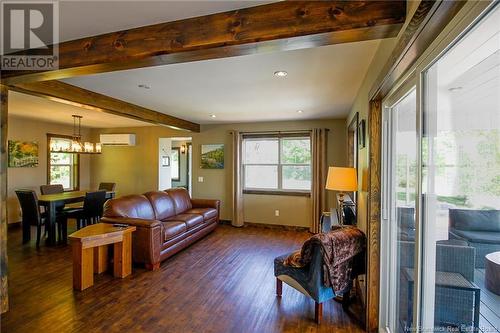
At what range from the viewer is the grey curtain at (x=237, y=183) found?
19.2 ft

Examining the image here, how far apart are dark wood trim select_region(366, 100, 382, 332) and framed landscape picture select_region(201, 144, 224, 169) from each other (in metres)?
4.35

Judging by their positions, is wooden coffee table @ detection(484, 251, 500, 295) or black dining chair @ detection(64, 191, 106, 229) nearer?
wooden coffee table @ detection(484, 251, 500, 295)

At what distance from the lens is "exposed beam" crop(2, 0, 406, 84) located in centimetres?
138

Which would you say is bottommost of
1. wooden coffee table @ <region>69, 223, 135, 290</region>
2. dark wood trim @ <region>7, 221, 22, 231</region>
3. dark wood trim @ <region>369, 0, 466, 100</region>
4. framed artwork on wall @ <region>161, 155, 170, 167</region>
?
dark wood trim @ <region>7, 221, 22, 231</region>

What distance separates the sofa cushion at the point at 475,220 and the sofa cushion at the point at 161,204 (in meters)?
4.07

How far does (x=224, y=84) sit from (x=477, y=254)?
270 cm

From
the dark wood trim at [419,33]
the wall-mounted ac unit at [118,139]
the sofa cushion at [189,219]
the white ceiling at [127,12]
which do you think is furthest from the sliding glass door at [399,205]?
the wall-mounted ac unit at [118,139]

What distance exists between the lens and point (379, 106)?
2143 millimetres

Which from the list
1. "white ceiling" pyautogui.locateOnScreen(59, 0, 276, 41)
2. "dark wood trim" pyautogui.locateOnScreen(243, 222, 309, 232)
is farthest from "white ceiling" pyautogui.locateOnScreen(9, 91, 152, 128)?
"dark wood trim" pyautogui.locateOnScreen(243, 222, 309, 232)

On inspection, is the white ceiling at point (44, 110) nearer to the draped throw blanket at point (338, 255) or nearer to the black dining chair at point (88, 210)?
the black dining chair at point (88, 210)

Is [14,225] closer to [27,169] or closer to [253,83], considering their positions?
[27,169]

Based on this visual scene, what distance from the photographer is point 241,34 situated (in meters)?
1.55

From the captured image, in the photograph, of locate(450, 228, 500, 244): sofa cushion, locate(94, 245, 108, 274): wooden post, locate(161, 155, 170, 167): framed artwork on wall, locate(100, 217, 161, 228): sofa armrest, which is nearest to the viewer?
locate(450, 228, 500, 244): sofa cushion

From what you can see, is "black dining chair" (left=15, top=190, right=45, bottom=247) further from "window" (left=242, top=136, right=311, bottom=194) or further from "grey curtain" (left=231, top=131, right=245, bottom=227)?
"window" (left=242, top=136, right=311, bottom=194)
